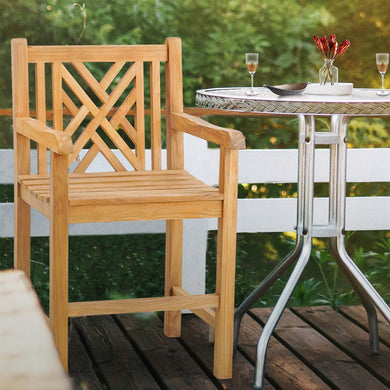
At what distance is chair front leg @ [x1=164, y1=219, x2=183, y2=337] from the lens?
2416 millimetres

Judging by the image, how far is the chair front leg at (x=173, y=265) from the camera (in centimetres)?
242

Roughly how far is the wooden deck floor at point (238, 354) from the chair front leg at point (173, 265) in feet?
0.15

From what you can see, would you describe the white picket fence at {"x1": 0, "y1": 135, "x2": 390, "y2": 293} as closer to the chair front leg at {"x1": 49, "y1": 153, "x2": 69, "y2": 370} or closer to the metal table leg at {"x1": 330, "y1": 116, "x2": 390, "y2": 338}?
the metal table leg at {"x1": 330, "y1": 116, "x2": 390, "y2": 338}

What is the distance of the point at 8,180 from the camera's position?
2.71 metres

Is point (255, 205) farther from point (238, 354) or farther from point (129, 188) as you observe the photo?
point (129, 188)

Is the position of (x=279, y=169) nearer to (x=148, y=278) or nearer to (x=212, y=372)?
(x=148, y=278)

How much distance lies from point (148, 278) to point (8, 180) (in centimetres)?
65

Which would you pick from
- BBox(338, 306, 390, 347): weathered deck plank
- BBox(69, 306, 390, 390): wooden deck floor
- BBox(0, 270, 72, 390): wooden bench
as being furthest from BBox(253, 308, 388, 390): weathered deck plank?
BBox(0, 270, 72, 390): wooden bench

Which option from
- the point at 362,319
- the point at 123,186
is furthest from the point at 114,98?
the point at 362,319

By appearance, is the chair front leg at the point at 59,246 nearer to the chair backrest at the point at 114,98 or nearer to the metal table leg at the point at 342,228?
the chair backrest at the point at 114,98

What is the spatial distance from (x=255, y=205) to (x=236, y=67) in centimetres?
54

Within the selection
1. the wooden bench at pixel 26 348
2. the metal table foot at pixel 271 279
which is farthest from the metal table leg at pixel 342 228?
the wooden bench at pixel 26 348

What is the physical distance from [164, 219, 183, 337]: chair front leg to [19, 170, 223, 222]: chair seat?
7.7 inches

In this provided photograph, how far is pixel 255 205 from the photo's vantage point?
2.88m
